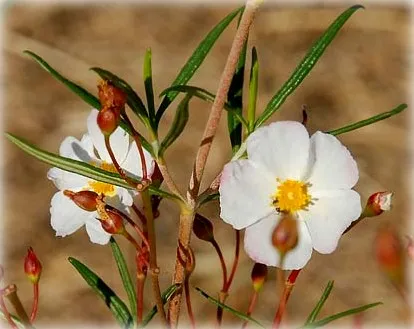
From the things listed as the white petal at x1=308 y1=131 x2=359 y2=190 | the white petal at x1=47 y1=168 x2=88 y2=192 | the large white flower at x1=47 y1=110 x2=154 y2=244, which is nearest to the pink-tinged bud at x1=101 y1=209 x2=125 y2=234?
the large white flower at x1=47 y1=110 x2=154 y2=244

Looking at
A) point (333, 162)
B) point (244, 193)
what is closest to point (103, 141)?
point (244, 193)

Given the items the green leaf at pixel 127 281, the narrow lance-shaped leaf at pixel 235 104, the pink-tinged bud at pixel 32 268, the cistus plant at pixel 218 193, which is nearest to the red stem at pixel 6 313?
the cistus plant at pixel 218 193

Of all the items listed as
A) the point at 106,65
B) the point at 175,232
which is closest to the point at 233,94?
the point at 175,232

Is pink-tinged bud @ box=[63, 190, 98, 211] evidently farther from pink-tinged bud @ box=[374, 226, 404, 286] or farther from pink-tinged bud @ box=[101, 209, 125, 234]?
pink-tinged bud @ box=[374, 226, 404, 286]

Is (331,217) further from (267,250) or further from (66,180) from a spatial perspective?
(66,180)

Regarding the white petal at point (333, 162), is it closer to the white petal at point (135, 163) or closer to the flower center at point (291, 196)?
the flower center at point (291, 196)

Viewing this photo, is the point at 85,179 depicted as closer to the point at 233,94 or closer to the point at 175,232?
the point at 233,94
